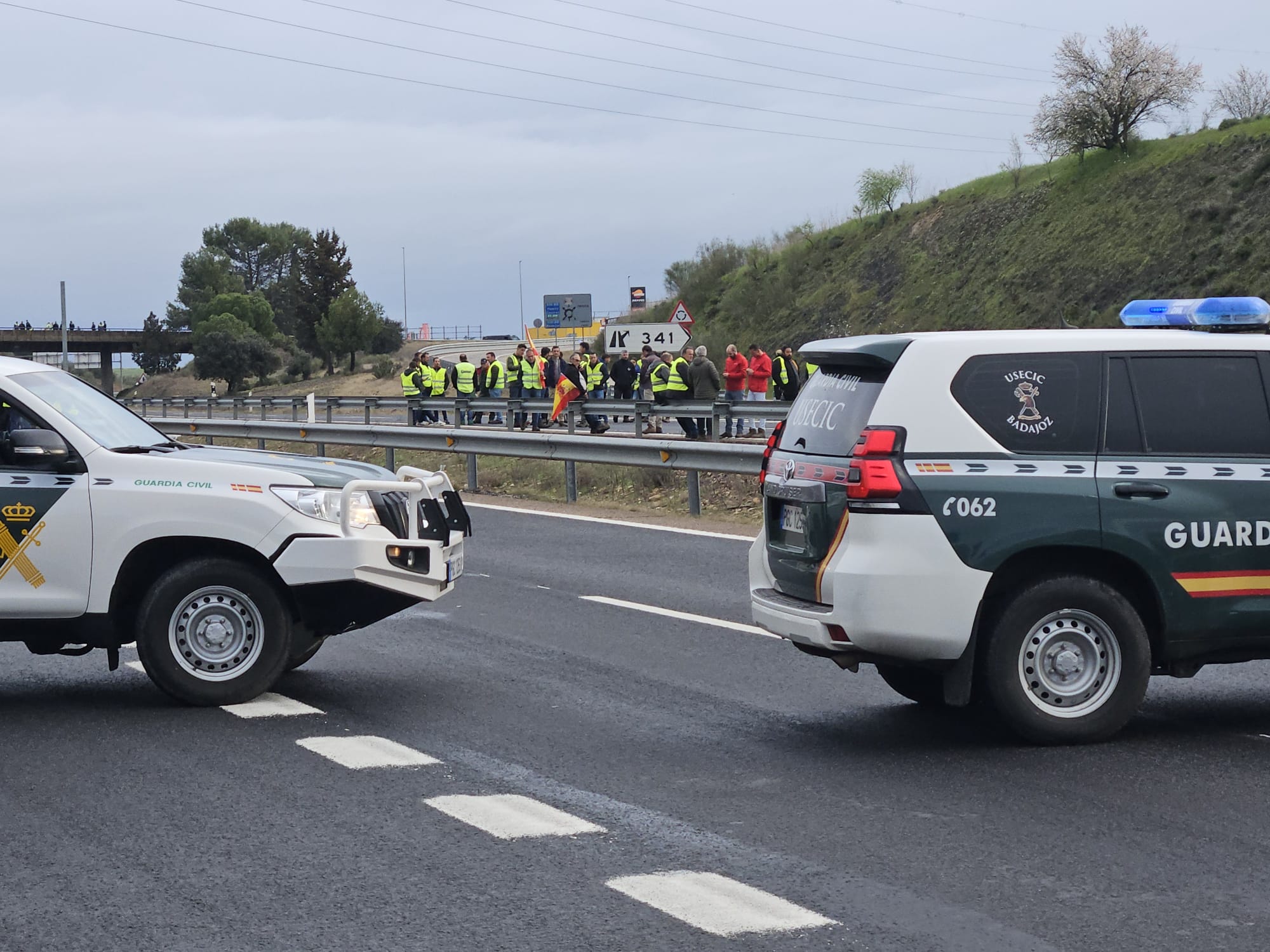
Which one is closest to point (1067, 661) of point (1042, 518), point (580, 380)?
point (1042, 518)

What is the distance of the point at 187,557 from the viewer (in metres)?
7.83

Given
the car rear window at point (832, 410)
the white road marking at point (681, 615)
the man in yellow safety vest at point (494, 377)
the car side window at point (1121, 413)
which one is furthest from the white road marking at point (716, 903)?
the man in yellow safety vest at point (494, 377)

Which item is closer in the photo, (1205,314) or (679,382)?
(1205,314)

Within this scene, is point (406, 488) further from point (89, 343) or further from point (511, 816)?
point (89, 343)

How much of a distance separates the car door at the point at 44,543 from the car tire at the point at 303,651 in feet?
3.34

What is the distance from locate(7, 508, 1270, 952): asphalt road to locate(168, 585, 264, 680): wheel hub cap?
272 mm

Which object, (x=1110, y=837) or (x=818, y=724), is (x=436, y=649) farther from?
(x=1110, y=837)

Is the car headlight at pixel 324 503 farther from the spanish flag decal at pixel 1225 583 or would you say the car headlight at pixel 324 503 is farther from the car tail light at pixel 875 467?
the spanish flag decal at pixel 1225 583

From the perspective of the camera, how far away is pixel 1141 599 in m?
6.89

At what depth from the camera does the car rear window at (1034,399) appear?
6.78 meters

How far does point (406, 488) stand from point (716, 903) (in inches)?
146

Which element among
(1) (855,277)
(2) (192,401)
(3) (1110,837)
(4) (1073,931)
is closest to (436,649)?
(3) (1110,837)

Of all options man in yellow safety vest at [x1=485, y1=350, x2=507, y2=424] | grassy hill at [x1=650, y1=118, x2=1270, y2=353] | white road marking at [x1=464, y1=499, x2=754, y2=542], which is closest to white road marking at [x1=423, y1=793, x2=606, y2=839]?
white road marking at [x1=464, y1=499, x2=754, y2=542]

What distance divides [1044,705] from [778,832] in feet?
5.65
